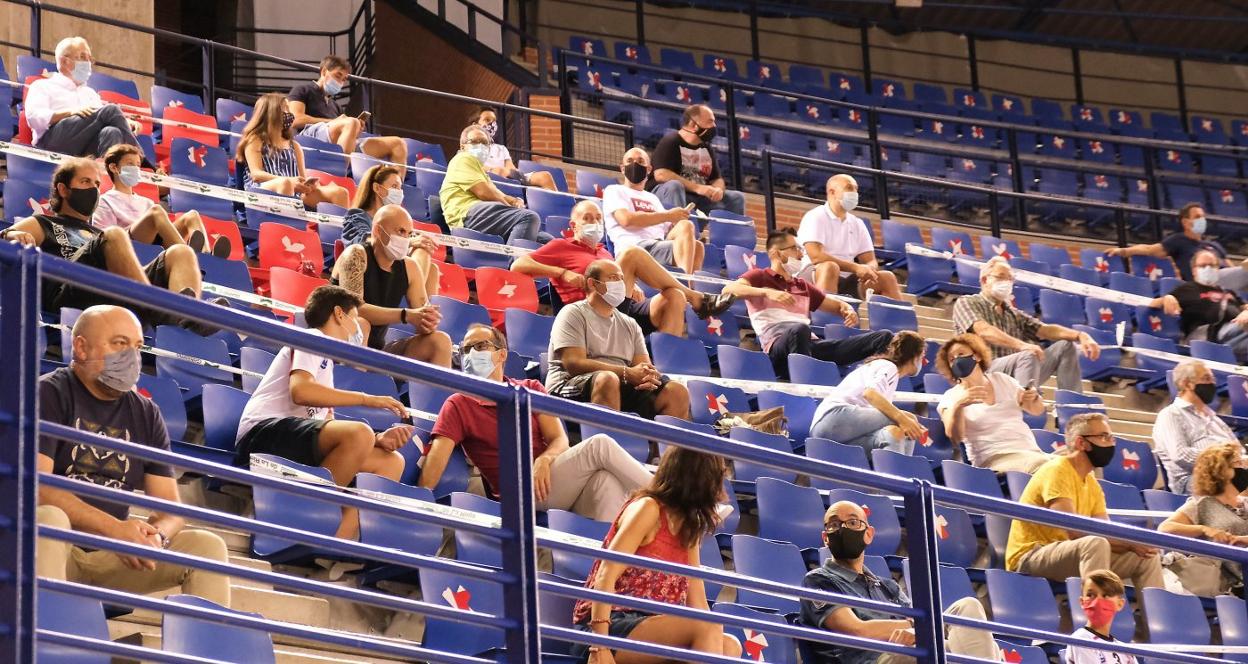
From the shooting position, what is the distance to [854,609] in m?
5.47

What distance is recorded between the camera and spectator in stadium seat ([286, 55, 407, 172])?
10.6m

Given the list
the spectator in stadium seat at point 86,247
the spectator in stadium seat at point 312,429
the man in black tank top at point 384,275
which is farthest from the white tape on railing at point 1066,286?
the spectator in stadium seat at point 312,429

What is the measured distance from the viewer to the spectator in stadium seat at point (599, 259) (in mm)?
8594

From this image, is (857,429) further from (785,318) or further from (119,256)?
(119,256)

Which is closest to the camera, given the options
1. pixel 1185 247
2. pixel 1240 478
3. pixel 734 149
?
pixel 1240 478

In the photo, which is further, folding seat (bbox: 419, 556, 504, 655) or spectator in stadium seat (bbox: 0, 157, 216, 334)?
spectator in stadium seat (bbox: 0, 157, 216, 334)

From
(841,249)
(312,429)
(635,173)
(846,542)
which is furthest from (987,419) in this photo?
(312,429)

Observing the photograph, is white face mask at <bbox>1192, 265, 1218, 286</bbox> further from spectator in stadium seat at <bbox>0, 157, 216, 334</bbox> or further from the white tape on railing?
spectator in stadium seat at <bbox>0, 157, 216, 334</bbox>

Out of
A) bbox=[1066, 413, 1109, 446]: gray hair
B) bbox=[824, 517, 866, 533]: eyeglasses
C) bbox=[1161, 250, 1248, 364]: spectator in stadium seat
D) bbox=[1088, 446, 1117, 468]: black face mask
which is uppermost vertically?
bbox=[1161, 250, 1248, 364]: spectator in stadium seat

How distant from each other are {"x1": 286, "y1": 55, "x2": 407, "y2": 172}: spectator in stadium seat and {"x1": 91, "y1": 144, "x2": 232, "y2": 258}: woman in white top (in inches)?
107

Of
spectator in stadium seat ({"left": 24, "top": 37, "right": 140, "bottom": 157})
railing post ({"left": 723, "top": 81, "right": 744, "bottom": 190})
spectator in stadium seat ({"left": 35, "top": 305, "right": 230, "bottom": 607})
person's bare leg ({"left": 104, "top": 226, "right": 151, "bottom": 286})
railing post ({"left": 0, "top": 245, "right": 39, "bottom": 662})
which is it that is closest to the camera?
railing post ({"left": 0, "top": 245, "right": 39, "bottom": 662})

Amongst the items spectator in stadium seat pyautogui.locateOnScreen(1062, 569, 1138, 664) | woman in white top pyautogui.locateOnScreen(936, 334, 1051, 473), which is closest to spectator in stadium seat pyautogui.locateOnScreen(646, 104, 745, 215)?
woman in white top pyautogui.locateOnScreen(936, 334, 1051, 473)

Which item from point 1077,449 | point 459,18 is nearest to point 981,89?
point 459,18

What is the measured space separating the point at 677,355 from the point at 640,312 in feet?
1.33
